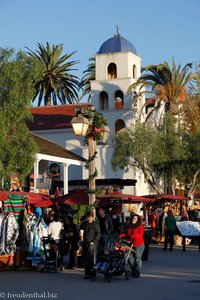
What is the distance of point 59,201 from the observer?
60.5 feet

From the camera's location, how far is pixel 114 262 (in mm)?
13969

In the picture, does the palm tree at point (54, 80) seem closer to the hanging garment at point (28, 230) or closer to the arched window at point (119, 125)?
the arched window at point (119, 125)

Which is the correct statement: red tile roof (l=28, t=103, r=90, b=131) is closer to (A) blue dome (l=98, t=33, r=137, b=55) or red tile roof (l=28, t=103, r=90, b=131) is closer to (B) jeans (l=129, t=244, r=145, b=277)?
(A) blue dome (l=98, t=33, r=137, b=55)

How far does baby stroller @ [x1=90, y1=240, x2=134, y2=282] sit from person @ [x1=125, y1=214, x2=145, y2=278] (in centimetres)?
14

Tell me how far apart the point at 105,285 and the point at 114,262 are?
2.78ft

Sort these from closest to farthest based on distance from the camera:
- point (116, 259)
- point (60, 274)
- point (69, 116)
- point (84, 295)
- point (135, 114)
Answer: point (84, 295) → point (116, 259) → point (60, 274) → point (135, 114) → point (69, 116)

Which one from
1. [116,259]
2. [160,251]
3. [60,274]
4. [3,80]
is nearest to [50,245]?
[60,274]

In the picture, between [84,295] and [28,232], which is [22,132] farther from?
[84,295]

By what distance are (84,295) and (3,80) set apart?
30.7ft

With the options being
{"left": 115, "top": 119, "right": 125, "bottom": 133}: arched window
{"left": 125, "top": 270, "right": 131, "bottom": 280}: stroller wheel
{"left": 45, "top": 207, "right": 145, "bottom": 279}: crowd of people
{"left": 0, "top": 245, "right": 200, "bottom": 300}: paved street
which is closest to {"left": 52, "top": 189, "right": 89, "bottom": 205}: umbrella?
{"left": 45, "top": 207, "right": 145, "bottom": 279}: crowd of people

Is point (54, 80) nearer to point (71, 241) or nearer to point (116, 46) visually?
point (116, 46)

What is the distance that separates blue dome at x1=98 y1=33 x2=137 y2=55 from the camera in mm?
44106

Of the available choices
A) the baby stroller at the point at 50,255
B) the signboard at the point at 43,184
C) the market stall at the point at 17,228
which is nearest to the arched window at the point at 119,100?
the signboard at the point at 43,184

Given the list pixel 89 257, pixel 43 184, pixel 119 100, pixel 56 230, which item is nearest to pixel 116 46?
pixel 119 100
